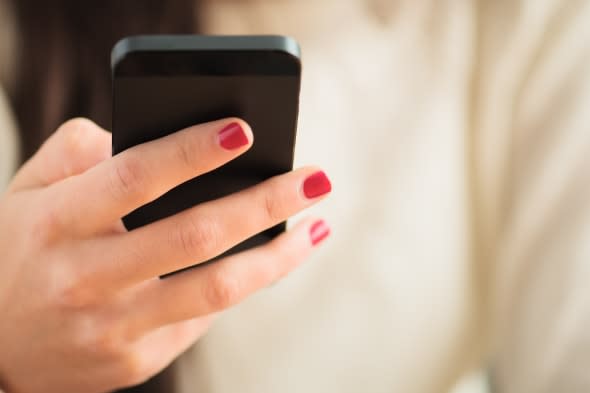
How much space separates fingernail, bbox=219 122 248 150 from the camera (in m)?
0.43

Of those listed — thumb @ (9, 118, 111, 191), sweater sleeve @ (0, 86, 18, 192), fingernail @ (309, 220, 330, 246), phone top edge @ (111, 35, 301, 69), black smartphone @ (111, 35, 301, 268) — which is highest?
phone top edge @ (111, 35, 301, 69)

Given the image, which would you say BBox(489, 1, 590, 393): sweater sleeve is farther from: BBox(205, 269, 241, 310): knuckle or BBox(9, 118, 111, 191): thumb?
BBox(9, 118, 111, 191): thumb

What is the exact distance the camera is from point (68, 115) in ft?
2.54

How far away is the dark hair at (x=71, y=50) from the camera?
2.50 feet

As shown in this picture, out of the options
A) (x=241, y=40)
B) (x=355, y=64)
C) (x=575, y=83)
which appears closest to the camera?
(x=241, y=40)

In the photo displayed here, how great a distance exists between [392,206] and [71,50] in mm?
428

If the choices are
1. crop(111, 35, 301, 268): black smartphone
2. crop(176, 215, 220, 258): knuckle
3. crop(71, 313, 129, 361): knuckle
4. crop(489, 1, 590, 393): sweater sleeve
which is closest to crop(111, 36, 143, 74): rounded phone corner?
crop(111, 35, 301, 268): black smartphone

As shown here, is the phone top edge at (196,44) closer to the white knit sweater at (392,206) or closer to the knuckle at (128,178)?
the knuckle at (128,178)

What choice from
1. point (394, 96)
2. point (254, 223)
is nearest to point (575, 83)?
point (394, 96)

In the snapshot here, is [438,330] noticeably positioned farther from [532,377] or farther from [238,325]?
[238,325]

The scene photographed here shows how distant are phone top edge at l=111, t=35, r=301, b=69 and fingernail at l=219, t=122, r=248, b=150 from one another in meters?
0.06

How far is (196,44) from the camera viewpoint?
39 centimetres

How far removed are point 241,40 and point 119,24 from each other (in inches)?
17.0

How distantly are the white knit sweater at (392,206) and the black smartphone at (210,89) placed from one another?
0.31 meters
